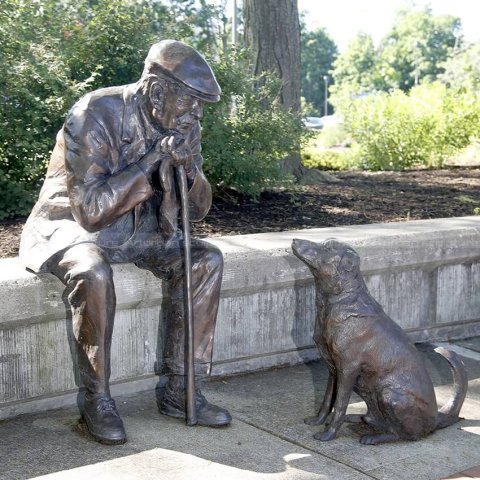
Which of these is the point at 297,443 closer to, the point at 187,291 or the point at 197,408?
the point at 197,408

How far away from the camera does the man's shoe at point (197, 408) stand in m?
4.19

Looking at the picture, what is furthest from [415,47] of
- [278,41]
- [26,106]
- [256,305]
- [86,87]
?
[256,305]

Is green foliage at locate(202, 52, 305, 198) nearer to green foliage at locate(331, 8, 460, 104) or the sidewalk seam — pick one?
the sidewalk seam

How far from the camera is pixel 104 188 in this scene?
3990mm

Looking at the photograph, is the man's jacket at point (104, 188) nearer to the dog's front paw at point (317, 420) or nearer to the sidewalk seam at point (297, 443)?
the sidewalk seam at point (297, 443)

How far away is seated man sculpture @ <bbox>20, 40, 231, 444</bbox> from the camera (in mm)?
3955

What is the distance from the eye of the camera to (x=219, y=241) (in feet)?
17.4

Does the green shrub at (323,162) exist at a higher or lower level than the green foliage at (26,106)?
lower

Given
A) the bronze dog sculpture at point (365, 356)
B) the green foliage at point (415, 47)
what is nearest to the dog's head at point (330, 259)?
the bronze dog sculpture at point (365, 356)

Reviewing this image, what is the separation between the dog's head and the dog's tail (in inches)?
25.9

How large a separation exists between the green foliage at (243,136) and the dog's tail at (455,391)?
3.21 metres

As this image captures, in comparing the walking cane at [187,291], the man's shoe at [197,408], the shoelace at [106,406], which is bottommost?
the man's shoe at [197,408]

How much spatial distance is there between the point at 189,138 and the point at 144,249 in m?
0.62

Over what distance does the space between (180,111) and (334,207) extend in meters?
3.92
